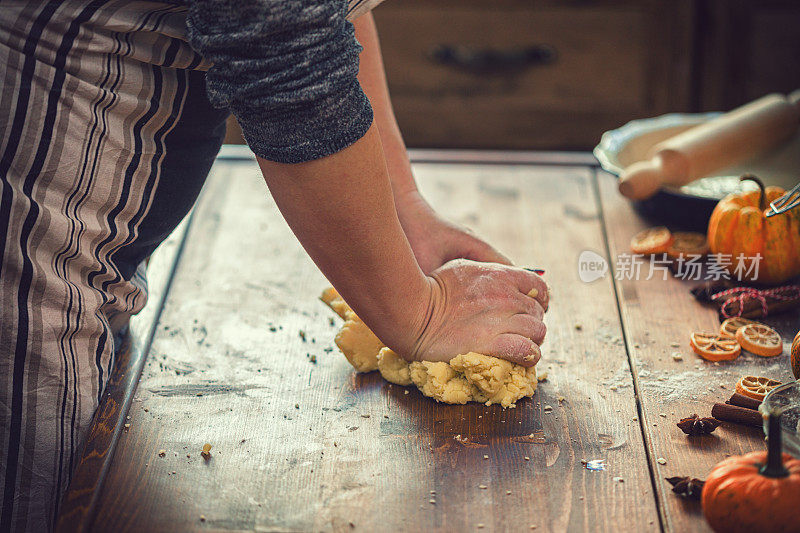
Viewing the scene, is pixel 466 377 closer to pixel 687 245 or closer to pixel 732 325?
pixel 732 325

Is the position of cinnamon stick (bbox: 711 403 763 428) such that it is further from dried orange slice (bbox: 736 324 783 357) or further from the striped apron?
the striped apron

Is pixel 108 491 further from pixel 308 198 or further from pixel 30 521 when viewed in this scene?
pixel 308 198

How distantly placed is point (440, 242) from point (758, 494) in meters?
0.46

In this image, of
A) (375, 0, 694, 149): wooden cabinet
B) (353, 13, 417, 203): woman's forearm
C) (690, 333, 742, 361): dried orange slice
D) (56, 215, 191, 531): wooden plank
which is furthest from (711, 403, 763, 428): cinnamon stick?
(375, 0, 694, 149): wooden cabinet

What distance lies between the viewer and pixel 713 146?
1.22 m

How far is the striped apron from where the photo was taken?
0.70 meters

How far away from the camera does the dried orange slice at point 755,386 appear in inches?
31.7

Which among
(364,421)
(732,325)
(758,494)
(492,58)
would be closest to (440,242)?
(364,421)

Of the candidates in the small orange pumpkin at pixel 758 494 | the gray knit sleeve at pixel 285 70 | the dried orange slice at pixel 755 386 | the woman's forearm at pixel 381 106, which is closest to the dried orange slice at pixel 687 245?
the dried orange slice at pixel 755 386

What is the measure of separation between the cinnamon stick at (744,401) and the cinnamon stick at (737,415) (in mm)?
11

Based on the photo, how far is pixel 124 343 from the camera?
36.6 inches

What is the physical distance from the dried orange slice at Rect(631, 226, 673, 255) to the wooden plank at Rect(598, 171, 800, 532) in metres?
0.02

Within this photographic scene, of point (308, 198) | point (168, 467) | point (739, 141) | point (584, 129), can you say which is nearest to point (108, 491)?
point (168, 467)

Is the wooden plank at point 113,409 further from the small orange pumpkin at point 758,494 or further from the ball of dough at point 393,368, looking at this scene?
the small orange pumpkin at point 758,494
